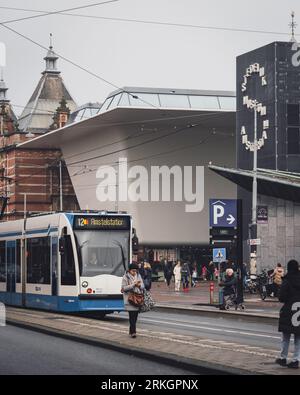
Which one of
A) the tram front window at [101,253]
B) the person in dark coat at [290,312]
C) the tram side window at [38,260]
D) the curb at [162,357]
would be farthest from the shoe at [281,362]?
the tram side window at [38,260]

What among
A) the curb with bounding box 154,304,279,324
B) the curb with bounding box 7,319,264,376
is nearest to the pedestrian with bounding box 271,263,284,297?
the curb with bounding box 154,304,279,324

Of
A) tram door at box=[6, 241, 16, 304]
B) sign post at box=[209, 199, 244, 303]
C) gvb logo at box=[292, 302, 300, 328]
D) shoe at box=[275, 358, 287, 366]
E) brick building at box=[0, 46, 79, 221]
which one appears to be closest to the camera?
gvb logo at box=[292, 302, 300, 328]

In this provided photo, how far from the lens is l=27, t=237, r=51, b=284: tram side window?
29.3 meters

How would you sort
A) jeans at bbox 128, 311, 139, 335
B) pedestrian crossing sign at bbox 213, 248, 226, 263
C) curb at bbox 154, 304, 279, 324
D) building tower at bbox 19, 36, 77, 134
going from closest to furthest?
jeans at bbox 128, 311, 139, 335, curb at bbox 154, 304, 279, 324, pedestrian crossing sign at bbox 213, 248, 226, 263, building tower at bbox 19, 36, 77, 134

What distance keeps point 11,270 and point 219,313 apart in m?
6.58

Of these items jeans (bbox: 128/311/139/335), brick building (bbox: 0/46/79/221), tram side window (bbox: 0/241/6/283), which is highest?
brick building (bbox: 0/46/79/221)

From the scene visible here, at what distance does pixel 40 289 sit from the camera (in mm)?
29953

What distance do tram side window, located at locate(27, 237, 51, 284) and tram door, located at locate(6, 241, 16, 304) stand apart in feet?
5.72

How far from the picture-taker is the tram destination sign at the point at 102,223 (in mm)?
27516

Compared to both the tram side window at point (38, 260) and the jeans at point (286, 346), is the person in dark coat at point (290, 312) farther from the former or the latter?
the tram side window at point (38, 260)

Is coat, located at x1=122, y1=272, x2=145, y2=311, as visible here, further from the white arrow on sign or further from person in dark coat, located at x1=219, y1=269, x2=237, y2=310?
the white arrow on sign

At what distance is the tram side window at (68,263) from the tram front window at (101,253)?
0.77 ft
